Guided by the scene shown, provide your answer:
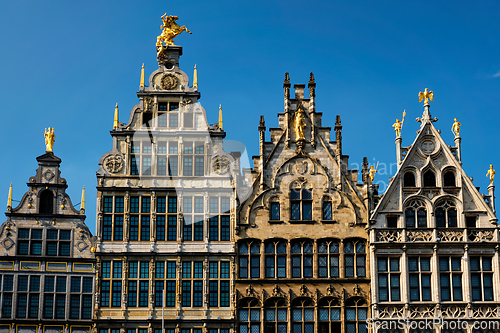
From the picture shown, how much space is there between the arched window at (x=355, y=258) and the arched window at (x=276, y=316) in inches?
142

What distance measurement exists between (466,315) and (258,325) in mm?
10067

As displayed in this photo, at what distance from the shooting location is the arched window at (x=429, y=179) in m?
45.5

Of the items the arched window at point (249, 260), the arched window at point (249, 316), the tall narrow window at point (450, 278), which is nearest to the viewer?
the arched window at point (249, 316)

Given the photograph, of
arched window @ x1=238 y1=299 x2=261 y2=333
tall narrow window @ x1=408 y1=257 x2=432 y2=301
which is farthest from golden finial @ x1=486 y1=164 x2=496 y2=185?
arched window @ x1=238 y1=299 x2=261 y2=333

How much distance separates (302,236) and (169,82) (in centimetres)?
1068

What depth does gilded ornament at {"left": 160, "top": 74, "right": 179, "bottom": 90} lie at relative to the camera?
1832 inches

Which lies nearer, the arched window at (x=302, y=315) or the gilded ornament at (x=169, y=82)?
the arched window at (x=302, y=315)

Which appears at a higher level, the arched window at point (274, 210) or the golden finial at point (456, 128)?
the golden finial at point (456, 128)

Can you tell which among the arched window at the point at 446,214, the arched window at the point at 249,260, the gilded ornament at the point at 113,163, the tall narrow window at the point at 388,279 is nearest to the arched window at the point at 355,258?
the tall narrow window at the point at 388,279

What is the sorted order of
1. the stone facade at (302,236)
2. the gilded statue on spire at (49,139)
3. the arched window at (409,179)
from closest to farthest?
1. the stone facade at (302,236)
2. the arched window at (409,179)
3. the gilded statue on spire at (49,139)

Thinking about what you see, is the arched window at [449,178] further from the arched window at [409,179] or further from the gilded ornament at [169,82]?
the gilded ornament at [169,82]

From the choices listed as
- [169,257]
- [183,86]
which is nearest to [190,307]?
[169,257]

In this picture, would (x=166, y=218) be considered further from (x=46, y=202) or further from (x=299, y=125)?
(x=299, y=125)

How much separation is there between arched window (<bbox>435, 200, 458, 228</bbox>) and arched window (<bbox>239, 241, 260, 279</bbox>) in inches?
363
